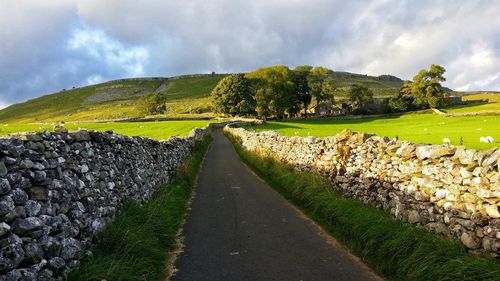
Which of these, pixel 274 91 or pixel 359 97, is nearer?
pixel 274 91

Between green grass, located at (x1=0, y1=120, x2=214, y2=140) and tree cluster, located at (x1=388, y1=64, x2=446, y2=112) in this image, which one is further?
tree cluster, located at (x1=388, y1=64, x2=446, y2=112)

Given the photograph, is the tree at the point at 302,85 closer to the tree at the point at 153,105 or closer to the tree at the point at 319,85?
the tree at the point at 319,85

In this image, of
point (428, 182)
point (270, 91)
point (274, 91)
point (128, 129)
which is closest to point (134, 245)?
point (428, 182)

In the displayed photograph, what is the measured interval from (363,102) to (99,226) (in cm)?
11580

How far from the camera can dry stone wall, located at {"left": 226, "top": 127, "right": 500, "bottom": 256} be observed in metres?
7.29

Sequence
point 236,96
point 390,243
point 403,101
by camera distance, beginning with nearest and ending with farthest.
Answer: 1. point 390,243
2. point 403,101
3. point 236,96

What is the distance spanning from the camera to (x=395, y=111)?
107 metres

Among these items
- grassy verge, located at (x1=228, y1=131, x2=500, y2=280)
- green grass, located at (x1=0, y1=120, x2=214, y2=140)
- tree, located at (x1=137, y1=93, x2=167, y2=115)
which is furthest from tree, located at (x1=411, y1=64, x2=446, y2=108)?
grassy verge, located at (x1=228, y1=131, x2=500, y2=280)

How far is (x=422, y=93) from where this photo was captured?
101562 mm

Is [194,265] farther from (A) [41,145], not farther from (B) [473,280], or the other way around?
(B) [473,280]

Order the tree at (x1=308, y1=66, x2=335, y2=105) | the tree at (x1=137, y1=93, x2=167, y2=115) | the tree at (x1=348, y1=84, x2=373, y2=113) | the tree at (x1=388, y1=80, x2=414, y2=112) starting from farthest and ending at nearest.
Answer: the tree at (x1=137, y1=93, x2=167, y2=115)
the tree at (x1=348, y1=84, x2=373, y2=113)
the tree at (x1=308, y1=66, x2=335, y2=105)
the tree at (x1=388, y1=80, x2=414, y2=112)

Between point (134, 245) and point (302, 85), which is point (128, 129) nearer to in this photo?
point (134, 245)

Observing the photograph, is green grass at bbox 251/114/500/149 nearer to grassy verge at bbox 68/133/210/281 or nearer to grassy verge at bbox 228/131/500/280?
grassy verge at bbox 228/131/500/280

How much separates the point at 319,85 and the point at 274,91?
14369 mm
